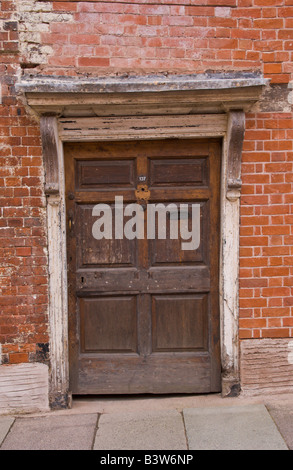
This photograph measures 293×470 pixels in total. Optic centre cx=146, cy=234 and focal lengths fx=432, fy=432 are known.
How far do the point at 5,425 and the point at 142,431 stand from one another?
112 cm

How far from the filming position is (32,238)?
364 centimetres

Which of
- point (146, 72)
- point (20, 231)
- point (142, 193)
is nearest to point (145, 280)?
point (142, 193)

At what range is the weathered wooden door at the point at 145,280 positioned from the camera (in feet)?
12.4

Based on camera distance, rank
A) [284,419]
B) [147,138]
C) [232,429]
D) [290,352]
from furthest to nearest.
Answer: [290,352], [147,138], [284,419], [232,429]

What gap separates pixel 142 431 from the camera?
333cm

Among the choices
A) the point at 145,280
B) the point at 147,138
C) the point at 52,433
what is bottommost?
the point at 52,433

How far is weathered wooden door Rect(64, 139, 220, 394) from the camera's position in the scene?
378 cm

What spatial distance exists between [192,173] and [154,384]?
191 cm

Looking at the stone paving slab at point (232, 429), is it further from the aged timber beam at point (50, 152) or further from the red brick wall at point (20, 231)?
the aged timber beam at point (50, 152)

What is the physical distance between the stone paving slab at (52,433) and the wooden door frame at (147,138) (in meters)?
0.23

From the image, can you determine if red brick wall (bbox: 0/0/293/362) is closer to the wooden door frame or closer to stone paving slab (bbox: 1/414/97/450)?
the wooden door frame

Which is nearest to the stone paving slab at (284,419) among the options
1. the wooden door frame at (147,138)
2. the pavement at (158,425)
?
the pavement at (158,425)

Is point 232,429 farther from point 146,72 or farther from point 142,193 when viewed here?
point 146,72

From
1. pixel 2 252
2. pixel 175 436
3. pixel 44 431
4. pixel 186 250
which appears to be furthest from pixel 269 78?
pixel 44 431
